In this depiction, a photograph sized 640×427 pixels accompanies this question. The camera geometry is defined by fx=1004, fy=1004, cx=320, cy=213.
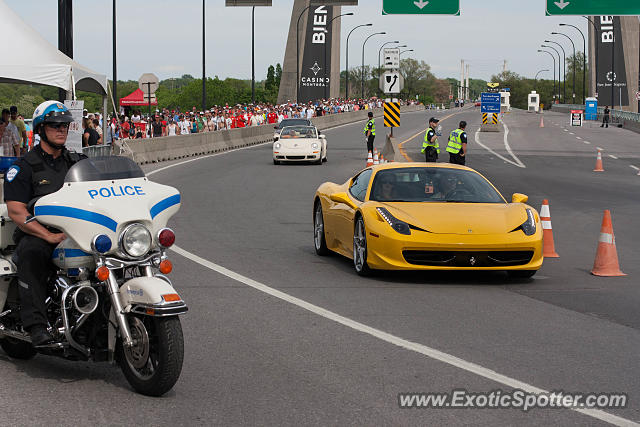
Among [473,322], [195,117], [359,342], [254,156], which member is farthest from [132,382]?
[195,117]

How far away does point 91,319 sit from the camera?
246 inches

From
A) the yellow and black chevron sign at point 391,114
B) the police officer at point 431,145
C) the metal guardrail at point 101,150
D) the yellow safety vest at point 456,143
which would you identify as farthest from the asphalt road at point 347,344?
the yellow and black chevron sign at point 391,114

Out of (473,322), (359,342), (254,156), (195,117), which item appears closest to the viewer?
(359,342)

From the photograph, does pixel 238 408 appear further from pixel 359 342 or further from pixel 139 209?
pixel 359 342

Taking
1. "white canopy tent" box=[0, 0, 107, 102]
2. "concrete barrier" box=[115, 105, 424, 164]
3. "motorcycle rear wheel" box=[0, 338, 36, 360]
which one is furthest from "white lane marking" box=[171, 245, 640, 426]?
"concrete barrier" box=[115, 105, 424, 164]

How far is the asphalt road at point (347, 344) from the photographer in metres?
5.80

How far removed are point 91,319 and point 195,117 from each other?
4532 centimetres

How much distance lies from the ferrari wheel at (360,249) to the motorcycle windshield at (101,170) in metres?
5.20

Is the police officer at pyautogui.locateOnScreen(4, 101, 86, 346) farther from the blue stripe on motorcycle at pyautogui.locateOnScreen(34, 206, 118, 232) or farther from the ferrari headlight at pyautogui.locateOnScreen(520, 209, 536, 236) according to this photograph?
the ferrari headlight at pyautogui.locateOnScreen(520, 209, 536, 236)

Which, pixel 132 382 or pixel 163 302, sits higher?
pixel 163 302

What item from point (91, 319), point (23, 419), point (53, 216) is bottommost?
point (23, 419)

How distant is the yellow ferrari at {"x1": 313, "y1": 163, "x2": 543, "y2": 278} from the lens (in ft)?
35.5

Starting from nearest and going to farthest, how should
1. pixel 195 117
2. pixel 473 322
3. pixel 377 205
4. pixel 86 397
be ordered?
1. pixel 86 397
2. pixel 473 322
3. pixel 377 205
4. pixel 195 117

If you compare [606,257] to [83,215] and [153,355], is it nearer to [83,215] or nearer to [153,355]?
[153,355]
